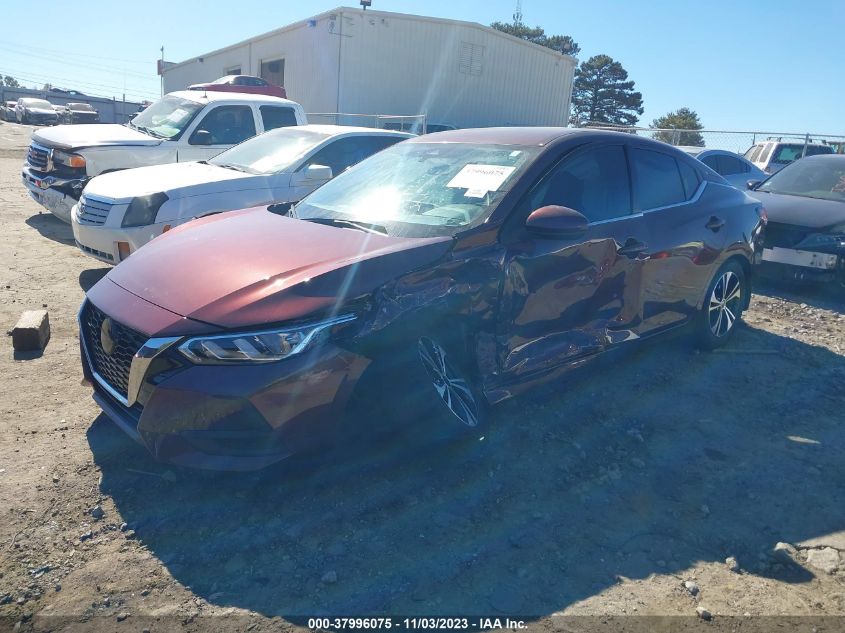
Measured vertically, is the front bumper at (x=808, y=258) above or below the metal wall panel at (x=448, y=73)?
below

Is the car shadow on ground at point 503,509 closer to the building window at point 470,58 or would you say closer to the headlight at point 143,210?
the headlight at point 143,210

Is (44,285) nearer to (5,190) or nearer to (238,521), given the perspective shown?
(238,521)

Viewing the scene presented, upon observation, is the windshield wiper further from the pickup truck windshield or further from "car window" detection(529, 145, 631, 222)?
the pickup truck windshield

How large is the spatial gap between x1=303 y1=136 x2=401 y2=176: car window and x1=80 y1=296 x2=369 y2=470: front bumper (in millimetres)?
4812

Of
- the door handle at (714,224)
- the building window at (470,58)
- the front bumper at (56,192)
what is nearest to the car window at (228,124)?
the front bumper at (56,192)

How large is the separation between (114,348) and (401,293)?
1.39 metres

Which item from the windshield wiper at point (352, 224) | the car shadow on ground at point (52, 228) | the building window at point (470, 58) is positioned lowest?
the car shadow on ground at point (52, 228)

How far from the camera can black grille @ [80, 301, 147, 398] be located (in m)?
3.06

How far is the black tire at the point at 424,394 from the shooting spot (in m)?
3.01

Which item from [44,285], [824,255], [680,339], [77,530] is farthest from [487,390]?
[824,255]

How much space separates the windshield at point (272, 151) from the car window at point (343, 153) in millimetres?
129

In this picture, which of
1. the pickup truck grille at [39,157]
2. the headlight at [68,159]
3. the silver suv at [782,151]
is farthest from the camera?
the silver suv at [782,151]

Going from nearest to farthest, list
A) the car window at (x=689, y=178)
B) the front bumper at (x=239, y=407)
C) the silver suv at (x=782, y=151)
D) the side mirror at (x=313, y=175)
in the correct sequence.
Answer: the front bumper at (x=239, y=407) < the car window at (x=689, y=178) < the side mirror at (x=313, y=175) < the silver suv at (x=782, y=151)

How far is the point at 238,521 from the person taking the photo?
9.70 feet
